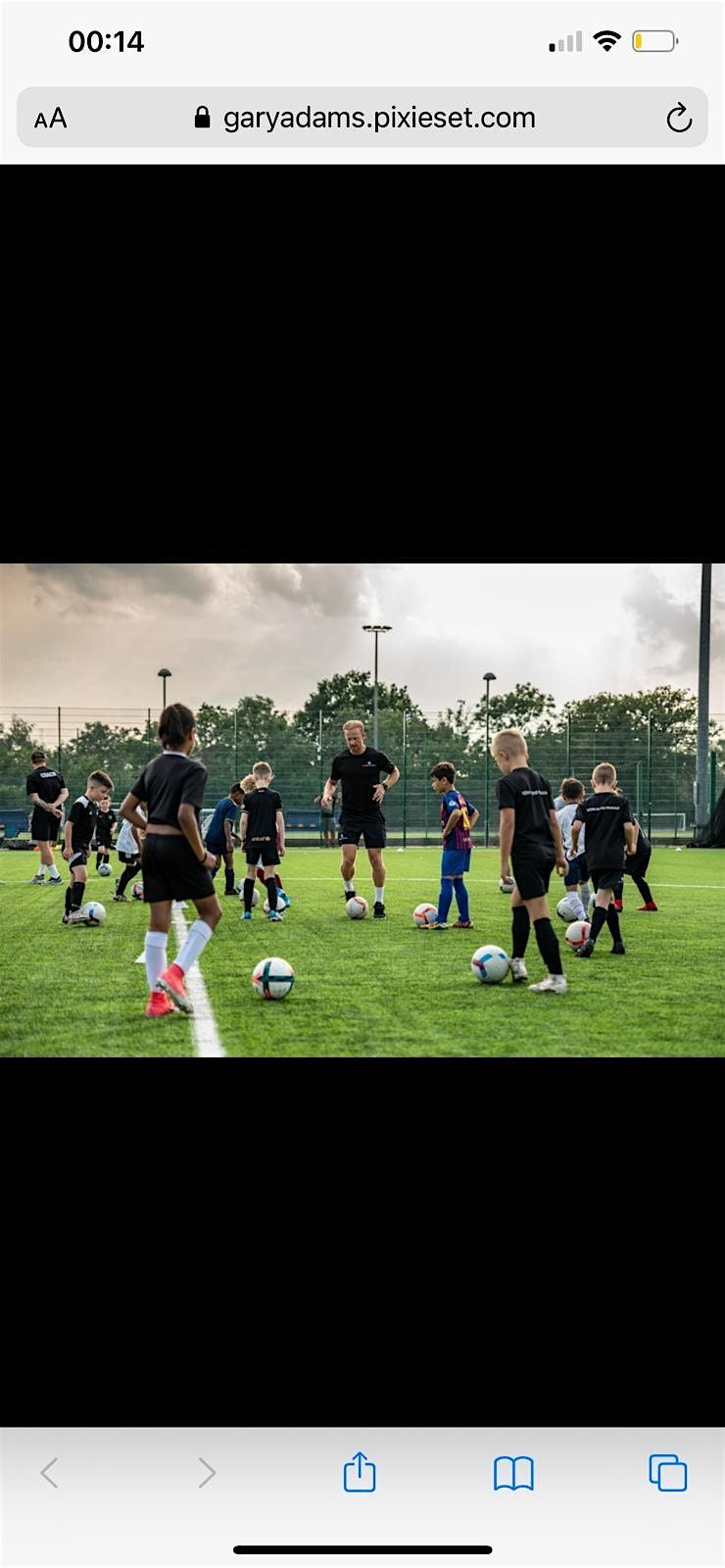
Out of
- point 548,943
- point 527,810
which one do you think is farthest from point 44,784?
point 548,943

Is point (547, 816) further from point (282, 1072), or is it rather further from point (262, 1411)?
point (262, 1411)

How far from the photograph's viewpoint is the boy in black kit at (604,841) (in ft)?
32.8

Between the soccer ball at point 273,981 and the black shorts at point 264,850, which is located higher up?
the black shorts at point 264,850

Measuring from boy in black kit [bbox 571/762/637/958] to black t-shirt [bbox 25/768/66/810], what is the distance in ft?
32.6

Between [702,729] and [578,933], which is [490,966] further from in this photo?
[702,729]

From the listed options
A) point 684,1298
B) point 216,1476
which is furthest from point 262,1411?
point 684,1298

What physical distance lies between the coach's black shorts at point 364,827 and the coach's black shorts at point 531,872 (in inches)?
208

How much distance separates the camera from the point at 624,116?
2713mm

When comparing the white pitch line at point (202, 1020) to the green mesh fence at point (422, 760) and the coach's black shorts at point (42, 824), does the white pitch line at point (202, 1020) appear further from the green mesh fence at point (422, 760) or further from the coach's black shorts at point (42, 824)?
the green mesh fence at point (422, 760)

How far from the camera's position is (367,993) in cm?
789

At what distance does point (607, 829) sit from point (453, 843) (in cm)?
205

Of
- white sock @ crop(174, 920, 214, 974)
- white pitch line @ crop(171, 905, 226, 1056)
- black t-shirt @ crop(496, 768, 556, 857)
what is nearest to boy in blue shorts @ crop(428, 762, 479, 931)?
black t-shirt @ crop(496, 768, 556, 857)

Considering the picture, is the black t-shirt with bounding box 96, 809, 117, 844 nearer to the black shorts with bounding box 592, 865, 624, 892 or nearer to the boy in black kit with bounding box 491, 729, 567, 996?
the black shorts with bounding box 592, 865, 624, 892

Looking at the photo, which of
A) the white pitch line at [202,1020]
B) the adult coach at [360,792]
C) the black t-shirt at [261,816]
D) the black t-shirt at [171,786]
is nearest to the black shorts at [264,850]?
the black t-shirt at [261,816]
